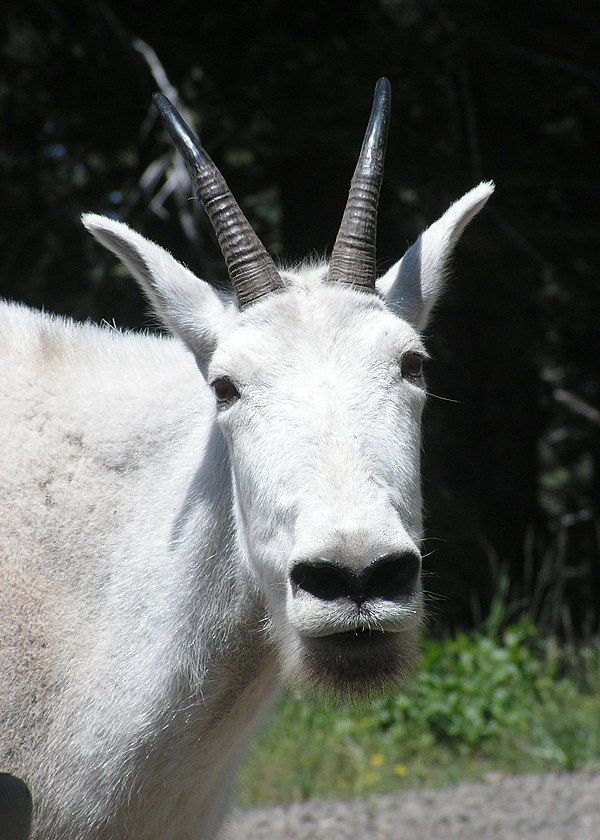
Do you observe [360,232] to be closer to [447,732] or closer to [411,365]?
[411,365]

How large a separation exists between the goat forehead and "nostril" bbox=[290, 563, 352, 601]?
77cm

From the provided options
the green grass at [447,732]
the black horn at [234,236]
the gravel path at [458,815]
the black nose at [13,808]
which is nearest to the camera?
the black nose at [13,808]

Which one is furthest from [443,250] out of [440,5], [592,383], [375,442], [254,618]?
[592,383]

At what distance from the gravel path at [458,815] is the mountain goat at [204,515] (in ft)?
8.92

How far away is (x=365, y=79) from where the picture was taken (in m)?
8.32

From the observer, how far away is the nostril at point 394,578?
2865 millimetres

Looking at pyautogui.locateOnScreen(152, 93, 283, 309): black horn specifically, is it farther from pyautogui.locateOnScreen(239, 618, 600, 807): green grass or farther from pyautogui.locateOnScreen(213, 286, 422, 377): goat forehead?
pyautogui.locateOnScreen(239, 618, 600, 807): green grass

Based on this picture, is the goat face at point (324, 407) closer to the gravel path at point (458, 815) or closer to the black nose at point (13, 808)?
the black nose at point (13, 808)

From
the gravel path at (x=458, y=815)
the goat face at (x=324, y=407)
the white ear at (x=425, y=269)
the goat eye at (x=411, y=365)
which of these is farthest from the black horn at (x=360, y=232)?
the gravel path at (x=458, y=815)

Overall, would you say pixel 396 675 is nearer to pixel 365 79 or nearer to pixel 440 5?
pixel 365 79

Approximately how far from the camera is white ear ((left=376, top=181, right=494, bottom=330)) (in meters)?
3.92

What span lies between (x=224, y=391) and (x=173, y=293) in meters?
0.55

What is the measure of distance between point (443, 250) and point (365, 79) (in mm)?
4874

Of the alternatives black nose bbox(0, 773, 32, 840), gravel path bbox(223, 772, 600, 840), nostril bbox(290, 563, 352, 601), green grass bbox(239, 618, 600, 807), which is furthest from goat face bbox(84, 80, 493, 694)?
green grass bbox(239, 618, 600, 807)
